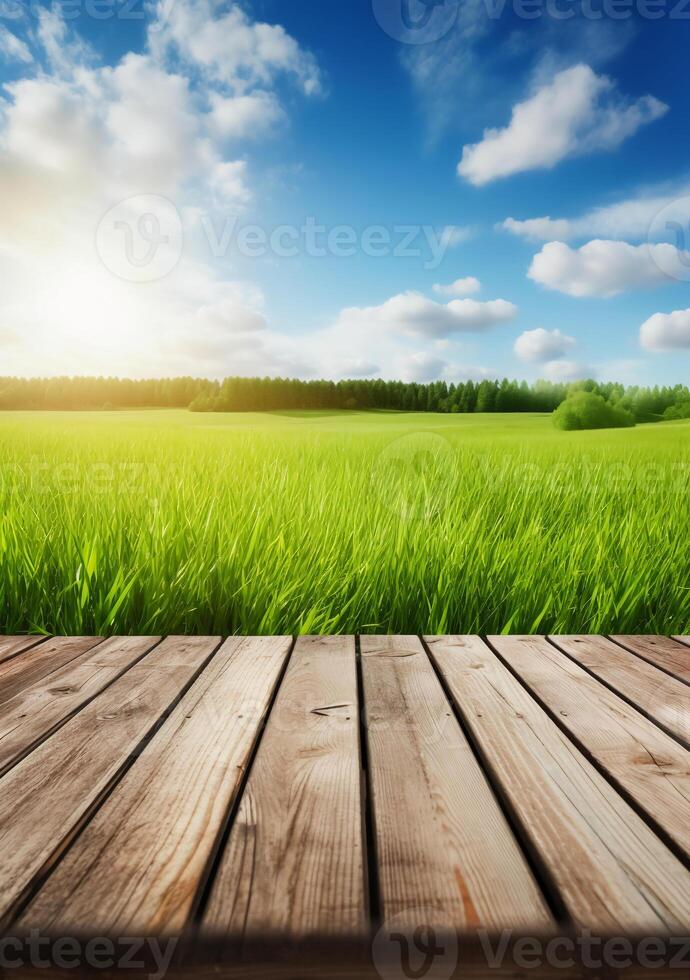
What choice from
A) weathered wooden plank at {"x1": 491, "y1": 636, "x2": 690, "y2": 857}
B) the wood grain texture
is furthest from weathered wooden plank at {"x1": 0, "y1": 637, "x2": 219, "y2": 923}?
weathered wooden plank at {"x1": 491, "y1": 636, "x2": 690, "y2": 857}

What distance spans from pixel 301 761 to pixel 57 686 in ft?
2.56

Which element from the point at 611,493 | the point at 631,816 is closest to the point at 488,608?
the point at 631,816

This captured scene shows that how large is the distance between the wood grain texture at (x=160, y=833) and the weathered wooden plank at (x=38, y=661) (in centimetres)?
48

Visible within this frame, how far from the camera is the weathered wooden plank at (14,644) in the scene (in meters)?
1.81

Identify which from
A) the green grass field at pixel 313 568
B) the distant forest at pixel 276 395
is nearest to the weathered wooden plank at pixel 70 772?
the green grass field at pixel 313 568

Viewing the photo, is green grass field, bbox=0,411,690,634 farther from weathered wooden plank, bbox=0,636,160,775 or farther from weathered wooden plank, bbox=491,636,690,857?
weathered wooden plank, bbox=491,636,690,857

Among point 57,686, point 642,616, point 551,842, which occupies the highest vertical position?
point 551,842

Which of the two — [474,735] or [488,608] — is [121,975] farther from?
[488,608]

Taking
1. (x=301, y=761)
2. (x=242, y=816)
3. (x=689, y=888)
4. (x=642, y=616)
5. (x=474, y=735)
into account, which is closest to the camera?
(x=689, y=888)

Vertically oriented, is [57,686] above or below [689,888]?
below

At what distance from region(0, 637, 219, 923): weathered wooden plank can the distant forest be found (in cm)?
3511

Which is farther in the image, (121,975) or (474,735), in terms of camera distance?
(474,735)

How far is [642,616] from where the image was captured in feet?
8.71

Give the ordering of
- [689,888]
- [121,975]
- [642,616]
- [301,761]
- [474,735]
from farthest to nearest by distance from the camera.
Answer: [642,616], [474,735], [301,761], [689,888], [121,975]
